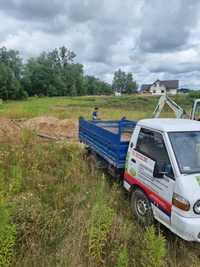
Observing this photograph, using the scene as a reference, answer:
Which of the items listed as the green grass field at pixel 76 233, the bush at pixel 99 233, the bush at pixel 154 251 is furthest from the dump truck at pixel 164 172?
the bush at pixel 99 233

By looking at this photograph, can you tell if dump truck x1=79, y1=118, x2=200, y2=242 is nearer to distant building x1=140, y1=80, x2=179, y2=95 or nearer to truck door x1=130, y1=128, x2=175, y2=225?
truck door x1=130, y1=128, x2=175, y2=225

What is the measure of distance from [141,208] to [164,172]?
1.03 meters

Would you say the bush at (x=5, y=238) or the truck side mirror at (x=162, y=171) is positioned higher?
the truck side mirror at (x=162, y=171)

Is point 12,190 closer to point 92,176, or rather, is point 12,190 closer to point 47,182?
point 47,182

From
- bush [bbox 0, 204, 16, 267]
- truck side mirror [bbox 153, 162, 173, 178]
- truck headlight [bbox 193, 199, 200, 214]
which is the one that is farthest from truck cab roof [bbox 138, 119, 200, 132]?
bush [bbox 0, 204, 16, 267]

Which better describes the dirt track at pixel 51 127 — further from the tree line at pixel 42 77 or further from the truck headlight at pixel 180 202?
the tree line at pixel 42 77

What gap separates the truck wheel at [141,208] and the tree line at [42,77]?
189ft

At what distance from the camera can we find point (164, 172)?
11.7 feet

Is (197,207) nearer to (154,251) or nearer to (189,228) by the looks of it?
(189,228)

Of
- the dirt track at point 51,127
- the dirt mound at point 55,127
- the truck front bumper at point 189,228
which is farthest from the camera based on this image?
the dirt mound at point 55,127

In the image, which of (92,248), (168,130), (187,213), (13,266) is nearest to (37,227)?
(13,266)

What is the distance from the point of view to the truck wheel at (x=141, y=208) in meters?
4.01

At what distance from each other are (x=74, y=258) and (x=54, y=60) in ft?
282

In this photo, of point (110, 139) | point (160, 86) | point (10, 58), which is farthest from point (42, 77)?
point (110, 139)
